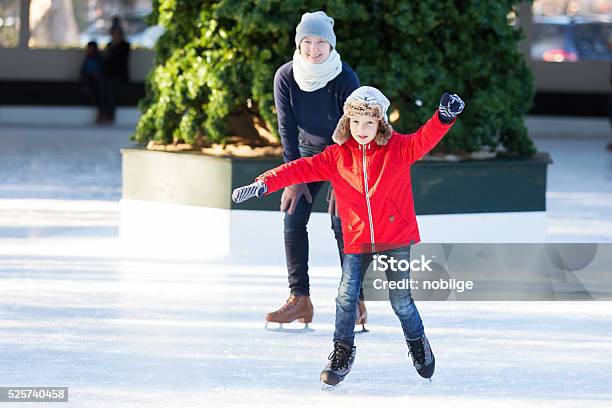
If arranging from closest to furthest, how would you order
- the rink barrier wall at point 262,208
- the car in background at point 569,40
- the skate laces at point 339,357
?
1. the skate laces at point 339,357
2. the rink barrier wall at point 262,208
3. the car in background at point 569,40

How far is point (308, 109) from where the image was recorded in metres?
6.11

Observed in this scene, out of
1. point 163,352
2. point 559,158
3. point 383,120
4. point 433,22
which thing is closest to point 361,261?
point 383,120

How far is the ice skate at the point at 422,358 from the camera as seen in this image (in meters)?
5.18

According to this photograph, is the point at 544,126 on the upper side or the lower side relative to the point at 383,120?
lower

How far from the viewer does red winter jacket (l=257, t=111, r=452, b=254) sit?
5098 mm

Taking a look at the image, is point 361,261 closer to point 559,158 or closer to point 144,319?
point 144,319

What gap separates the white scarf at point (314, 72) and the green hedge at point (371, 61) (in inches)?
99.3

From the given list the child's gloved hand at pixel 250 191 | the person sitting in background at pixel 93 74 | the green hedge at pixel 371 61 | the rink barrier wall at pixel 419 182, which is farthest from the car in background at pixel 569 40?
the child's gloved hand at pixel 250 191

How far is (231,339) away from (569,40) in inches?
575

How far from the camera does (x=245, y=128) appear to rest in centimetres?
932

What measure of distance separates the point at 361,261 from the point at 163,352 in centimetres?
103

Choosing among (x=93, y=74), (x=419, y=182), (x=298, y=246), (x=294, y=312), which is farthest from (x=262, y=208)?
(x=93, y=74)

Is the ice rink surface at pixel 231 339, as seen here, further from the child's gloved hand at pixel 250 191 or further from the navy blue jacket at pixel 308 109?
the navy blue jacket at pixel 308 109

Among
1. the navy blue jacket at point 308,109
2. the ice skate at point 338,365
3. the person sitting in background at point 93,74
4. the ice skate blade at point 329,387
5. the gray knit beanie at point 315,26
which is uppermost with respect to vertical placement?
the gray knit beanie at point 315,26
